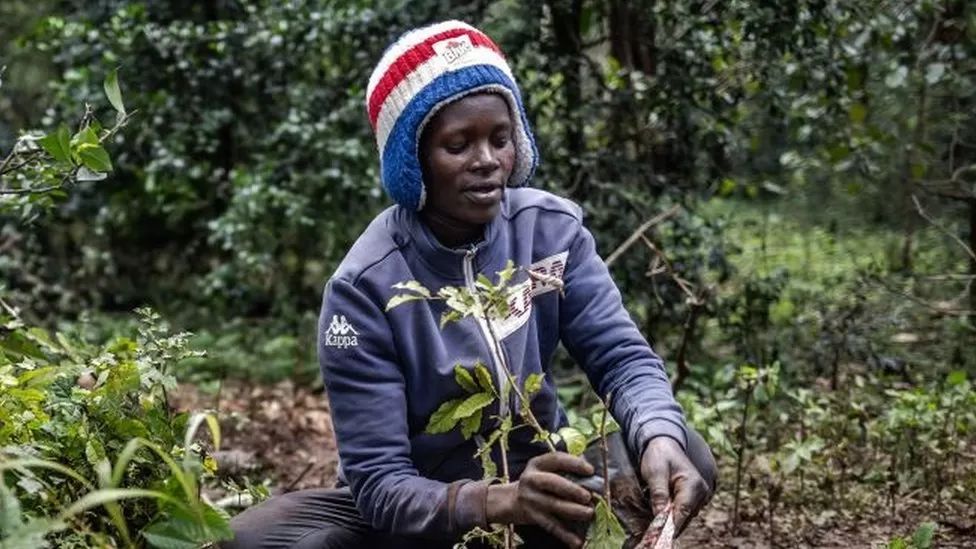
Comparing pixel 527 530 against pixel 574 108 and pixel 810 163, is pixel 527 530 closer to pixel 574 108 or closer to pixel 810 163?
pixel 574 108

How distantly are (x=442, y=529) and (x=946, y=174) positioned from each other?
487 centimetres

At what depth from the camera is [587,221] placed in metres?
5.88

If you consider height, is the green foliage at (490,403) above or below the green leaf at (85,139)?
below

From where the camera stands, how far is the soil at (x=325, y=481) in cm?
412

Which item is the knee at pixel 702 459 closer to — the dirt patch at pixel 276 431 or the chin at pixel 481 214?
the chin at pixel 481 214

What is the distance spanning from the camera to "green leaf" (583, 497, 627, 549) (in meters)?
2.81

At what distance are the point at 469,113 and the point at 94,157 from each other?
874 millimetres

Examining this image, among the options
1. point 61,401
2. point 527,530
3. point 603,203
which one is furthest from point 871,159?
point 61,401

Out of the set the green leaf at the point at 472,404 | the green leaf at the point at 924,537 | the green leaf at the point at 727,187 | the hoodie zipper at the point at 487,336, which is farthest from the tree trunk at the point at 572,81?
the green leaf at the point at 472,404

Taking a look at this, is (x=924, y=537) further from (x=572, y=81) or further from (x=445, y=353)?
(x=572, y=81)

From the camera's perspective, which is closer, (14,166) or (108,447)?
(108,447)

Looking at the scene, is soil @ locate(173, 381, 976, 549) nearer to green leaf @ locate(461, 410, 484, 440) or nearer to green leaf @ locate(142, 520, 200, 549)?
green leaf @ locate(461, 410, 484, 440)

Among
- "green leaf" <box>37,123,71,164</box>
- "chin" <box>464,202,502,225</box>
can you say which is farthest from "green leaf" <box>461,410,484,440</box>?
"green leaf" <box>37,123,71,164</box>

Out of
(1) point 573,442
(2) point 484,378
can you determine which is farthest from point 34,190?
(1) point 573,442
